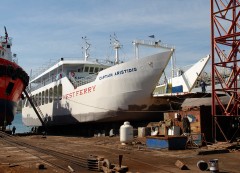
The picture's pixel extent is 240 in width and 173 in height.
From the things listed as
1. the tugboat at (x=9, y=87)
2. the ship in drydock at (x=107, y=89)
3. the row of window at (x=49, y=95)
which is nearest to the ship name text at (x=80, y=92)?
the ship in drydock at (x=107, y=89)

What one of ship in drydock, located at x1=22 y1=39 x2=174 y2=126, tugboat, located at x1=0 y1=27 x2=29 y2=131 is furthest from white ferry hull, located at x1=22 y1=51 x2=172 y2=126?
tugboat, located at x1=0 y1=27 x2=29 y2=131

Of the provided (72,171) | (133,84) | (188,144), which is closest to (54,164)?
(72,171)

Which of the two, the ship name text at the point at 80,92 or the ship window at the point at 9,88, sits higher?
the ship window at the point at 9,88

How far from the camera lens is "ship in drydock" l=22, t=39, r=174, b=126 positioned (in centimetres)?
2211

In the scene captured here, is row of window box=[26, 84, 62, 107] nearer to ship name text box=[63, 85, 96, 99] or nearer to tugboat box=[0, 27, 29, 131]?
ship name text box=[63, 85, 96, 99]

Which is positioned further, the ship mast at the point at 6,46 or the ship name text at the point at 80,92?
the ship mast at the point at 6,46

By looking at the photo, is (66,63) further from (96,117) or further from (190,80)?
(190,80)

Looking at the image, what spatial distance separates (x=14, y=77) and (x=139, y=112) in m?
11.6

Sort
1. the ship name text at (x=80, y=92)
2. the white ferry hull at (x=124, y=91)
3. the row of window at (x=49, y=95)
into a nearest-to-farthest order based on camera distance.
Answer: the white ferry hull at (x=124, y=91) → the ship name text at (x=80, y=92) → the row of window at (x=49, y=95)

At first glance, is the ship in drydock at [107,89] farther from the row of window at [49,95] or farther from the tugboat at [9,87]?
the tugboat at [9,87]

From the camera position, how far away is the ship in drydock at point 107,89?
870 inches

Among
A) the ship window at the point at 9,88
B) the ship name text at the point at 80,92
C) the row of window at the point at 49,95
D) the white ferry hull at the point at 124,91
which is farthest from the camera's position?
the row of window at the point at 49,95

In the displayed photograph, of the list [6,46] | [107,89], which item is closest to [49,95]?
[6,46]

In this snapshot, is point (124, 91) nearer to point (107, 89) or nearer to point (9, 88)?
point (107, 89)
